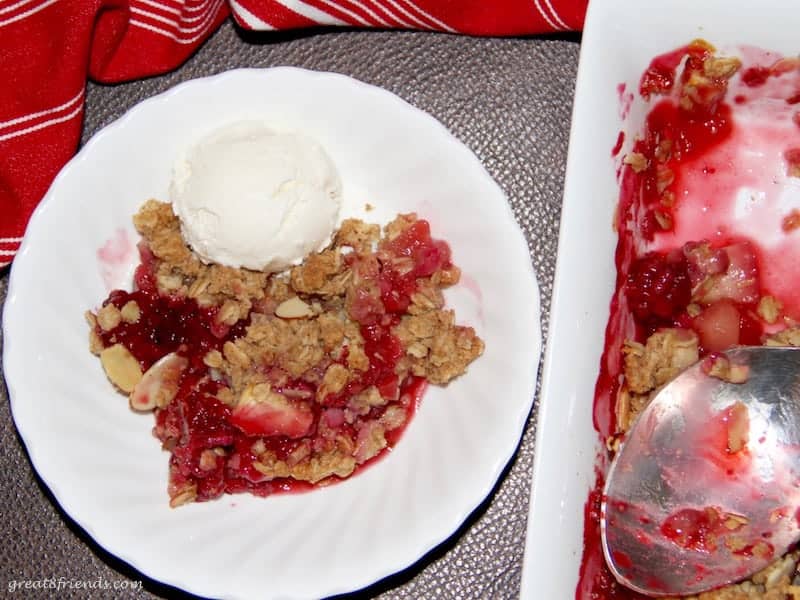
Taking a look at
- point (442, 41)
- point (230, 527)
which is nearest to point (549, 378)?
point (230, 527)

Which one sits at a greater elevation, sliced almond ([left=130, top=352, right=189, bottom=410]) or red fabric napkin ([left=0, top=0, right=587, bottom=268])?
red fabric napkin ([left=0, top=0, right=587, bottom=268])

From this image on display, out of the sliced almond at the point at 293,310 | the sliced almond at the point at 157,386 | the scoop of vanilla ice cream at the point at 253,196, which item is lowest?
the sliced almond at the point at 157,386

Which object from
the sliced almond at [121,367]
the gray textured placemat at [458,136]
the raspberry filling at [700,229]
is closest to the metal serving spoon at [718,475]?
the raspberry filling at [700,229]

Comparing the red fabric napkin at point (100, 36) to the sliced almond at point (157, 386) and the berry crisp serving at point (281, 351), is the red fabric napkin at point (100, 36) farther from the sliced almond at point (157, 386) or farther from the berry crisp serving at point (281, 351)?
the sliced almond at point (157, 386)

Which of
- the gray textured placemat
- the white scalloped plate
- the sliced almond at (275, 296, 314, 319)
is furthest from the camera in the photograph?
the gray textured placemat

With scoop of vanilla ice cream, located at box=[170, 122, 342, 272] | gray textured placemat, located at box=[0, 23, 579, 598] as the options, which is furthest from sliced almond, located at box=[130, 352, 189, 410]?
gray textured placemat, located at box=[0, 23, 579, 598]

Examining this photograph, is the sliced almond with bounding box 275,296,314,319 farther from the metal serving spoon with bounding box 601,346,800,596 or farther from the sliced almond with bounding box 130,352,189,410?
the metal serving spoon with bounding box 601,346,800,596
